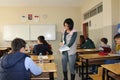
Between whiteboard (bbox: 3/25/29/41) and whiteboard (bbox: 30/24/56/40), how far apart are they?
0.33 meters

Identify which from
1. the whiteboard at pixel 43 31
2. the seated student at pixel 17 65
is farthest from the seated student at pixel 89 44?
the seated student at pixel 17 65

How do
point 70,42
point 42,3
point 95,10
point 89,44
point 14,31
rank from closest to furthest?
point 70,42 < point 89,44 < point 95,10 < point 42,3 < point 14,31

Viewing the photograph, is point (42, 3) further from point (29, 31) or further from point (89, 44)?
point (89, 44)

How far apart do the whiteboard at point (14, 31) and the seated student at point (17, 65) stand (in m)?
9.15

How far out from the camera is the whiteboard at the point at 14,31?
11672 millimetres

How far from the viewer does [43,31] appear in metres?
11.8

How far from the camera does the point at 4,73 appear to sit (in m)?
2.69

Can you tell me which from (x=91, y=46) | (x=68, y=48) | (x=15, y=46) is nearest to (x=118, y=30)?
(x=91, y=46)

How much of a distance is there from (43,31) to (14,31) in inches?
63.6

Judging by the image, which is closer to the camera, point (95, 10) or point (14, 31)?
point (95, 10)

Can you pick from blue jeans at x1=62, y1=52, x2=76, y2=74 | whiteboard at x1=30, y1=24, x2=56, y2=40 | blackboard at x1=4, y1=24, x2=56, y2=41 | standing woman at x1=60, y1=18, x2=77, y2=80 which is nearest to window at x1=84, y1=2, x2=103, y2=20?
whiteboard at x1=30, y1=24, x2=56, y2=40

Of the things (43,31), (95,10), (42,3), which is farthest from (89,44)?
(42,3)

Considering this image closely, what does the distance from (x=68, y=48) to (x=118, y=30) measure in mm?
2331

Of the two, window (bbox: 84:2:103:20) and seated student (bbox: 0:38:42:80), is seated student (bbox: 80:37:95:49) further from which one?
seated student (bbox: 0:38:42:80)
